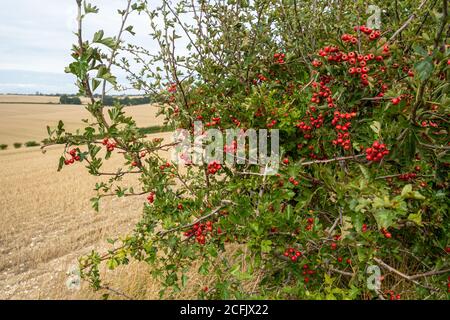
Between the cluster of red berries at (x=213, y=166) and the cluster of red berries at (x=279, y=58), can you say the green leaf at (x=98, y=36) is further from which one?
the cluster of red berries at (x=279, y=58)

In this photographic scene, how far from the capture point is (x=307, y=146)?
303cm

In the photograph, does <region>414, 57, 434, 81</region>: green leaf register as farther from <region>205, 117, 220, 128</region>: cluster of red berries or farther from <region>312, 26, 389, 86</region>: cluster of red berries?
<region>205, 117, 220, 128</region>: cluster of red berries

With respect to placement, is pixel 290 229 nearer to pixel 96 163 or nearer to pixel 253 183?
pixel 253 183

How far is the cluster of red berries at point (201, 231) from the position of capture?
102 inches

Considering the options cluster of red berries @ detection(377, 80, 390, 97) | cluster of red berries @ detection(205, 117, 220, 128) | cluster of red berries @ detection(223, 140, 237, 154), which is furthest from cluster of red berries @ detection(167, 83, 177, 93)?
cluster of red berries @ detection(377, 80, 390, 97)

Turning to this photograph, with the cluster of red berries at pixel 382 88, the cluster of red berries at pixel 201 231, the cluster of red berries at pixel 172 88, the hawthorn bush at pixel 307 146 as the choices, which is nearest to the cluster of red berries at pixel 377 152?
the hawthorn bush at pixel 307 146

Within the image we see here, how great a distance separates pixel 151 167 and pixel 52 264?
6.06 m

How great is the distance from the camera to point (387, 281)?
3.69m

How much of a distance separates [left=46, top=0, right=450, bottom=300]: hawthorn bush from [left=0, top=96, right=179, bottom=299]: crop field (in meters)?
1.90

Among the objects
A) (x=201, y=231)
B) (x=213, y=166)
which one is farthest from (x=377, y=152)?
(x=201, y=231)

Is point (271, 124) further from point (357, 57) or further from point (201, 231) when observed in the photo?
point (201, 231)
